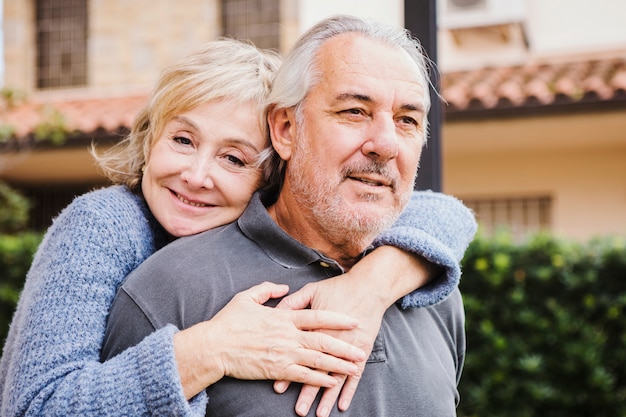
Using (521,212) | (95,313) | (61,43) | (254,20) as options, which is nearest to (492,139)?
(521,212)

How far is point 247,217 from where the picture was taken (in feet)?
6.50

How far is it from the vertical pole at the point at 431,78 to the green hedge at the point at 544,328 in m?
2.82

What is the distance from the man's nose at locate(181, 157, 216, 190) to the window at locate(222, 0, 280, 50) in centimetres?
805

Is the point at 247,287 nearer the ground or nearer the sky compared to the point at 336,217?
nearer the ground

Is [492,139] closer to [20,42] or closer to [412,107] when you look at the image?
[412,107]

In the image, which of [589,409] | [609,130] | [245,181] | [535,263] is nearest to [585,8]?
[609,130]

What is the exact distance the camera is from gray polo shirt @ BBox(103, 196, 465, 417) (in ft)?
5.59

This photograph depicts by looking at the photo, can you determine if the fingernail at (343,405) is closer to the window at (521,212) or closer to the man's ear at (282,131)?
the man's ear at (282,131)

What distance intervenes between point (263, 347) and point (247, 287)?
234 mm

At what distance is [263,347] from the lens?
5.36 feet

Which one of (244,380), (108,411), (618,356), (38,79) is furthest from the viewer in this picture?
(38,79)

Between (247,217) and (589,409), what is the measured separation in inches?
149

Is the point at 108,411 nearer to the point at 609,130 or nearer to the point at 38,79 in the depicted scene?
the point at 609,130

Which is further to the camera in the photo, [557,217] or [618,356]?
[557,217]
